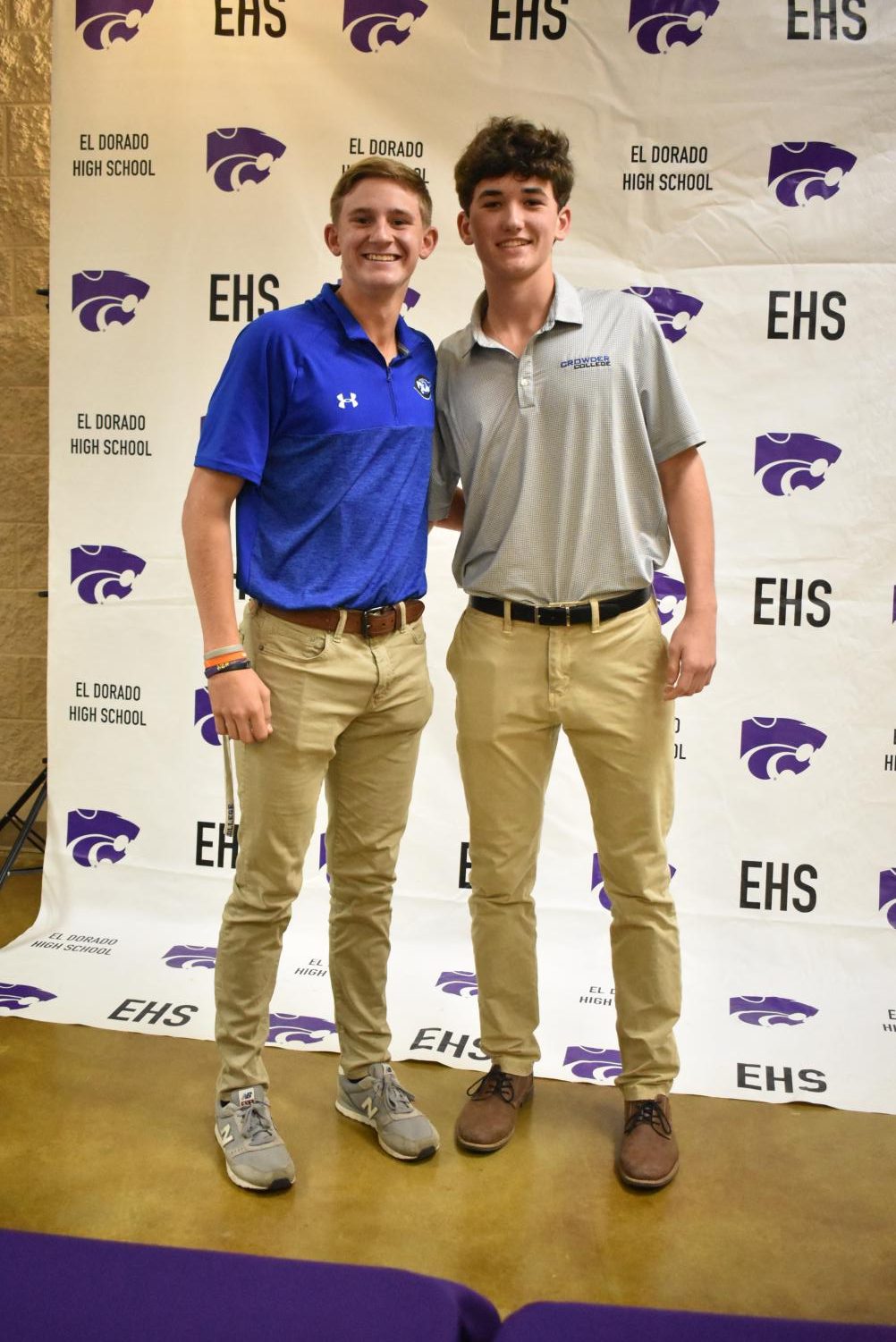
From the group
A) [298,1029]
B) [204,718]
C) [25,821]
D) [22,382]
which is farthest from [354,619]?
[22,382]

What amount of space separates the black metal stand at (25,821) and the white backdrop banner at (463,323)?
162 millimetres

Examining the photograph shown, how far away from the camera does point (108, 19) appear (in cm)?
321

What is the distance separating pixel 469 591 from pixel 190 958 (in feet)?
4.92

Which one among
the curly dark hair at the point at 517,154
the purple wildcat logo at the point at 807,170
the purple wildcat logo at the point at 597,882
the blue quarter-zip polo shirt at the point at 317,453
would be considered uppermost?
the purple wildcat logo at the point at 807,170

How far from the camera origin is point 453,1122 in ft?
7.82

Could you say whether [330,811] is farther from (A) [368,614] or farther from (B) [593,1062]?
(B) [593,1062]

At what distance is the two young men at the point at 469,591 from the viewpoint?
203 centimetres

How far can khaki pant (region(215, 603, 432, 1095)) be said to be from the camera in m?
2.07

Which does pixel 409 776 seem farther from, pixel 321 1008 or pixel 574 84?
pixel 574 84

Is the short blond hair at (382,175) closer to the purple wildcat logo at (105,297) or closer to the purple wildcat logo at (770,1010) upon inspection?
the purple wildcat logo at (105,297)

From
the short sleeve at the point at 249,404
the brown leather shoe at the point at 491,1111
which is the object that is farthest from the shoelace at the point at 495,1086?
the short sleeve at the point at 249,404

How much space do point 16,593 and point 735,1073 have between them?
2595 mm

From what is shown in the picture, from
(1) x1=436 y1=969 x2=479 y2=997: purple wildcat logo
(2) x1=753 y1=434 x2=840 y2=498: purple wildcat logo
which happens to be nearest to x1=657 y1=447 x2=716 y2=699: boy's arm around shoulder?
(2) x1=753 y1=434 x2=840 y2=498: purple wildcat logo

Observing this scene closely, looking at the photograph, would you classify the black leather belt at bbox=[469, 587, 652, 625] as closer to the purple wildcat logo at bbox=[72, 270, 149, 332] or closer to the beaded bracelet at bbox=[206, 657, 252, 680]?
the beaded bracelet at bbox=[206, 657, 252, 680]
